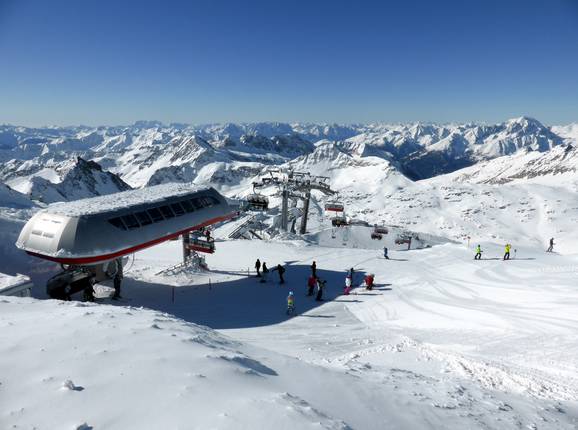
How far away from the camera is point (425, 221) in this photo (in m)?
111

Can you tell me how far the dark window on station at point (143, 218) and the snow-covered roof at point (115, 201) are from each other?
706 millimetres

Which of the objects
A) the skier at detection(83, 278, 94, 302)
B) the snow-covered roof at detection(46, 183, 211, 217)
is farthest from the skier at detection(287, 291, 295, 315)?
the skier at detection(83, 278, 94, 302)

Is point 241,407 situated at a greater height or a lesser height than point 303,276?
greater

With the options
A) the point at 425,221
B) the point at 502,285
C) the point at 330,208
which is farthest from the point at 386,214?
the point at 502,285

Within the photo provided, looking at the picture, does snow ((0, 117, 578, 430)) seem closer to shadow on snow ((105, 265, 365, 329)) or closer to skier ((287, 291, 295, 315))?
shadow on snow ((105, 265, 365, 329))

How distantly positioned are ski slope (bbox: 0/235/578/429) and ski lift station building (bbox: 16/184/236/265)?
386 centimetres

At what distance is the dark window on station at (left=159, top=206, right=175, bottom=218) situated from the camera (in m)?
23.3

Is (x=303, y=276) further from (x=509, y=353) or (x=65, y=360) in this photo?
(x=65, y=360)

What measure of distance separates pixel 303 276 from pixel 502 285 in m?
13.2

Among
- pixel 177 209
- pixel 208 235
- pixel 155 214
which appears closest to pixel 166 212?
pixel 155 214

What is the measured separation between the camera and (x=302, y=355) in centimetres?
1401

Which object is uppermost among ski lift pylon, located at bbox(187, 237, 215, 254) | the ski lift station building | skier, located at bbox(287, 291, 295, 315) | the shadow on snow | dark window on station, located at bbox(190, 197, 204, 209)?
dark window on station, located at bbox(190, 197, 204, 209)

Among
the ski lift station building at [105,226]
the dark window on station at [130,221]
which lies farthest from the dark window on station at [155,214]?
the dark window on station at [130,221]

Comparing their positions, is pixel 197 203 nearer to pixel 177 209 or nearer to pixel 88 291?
pixel 177 209
